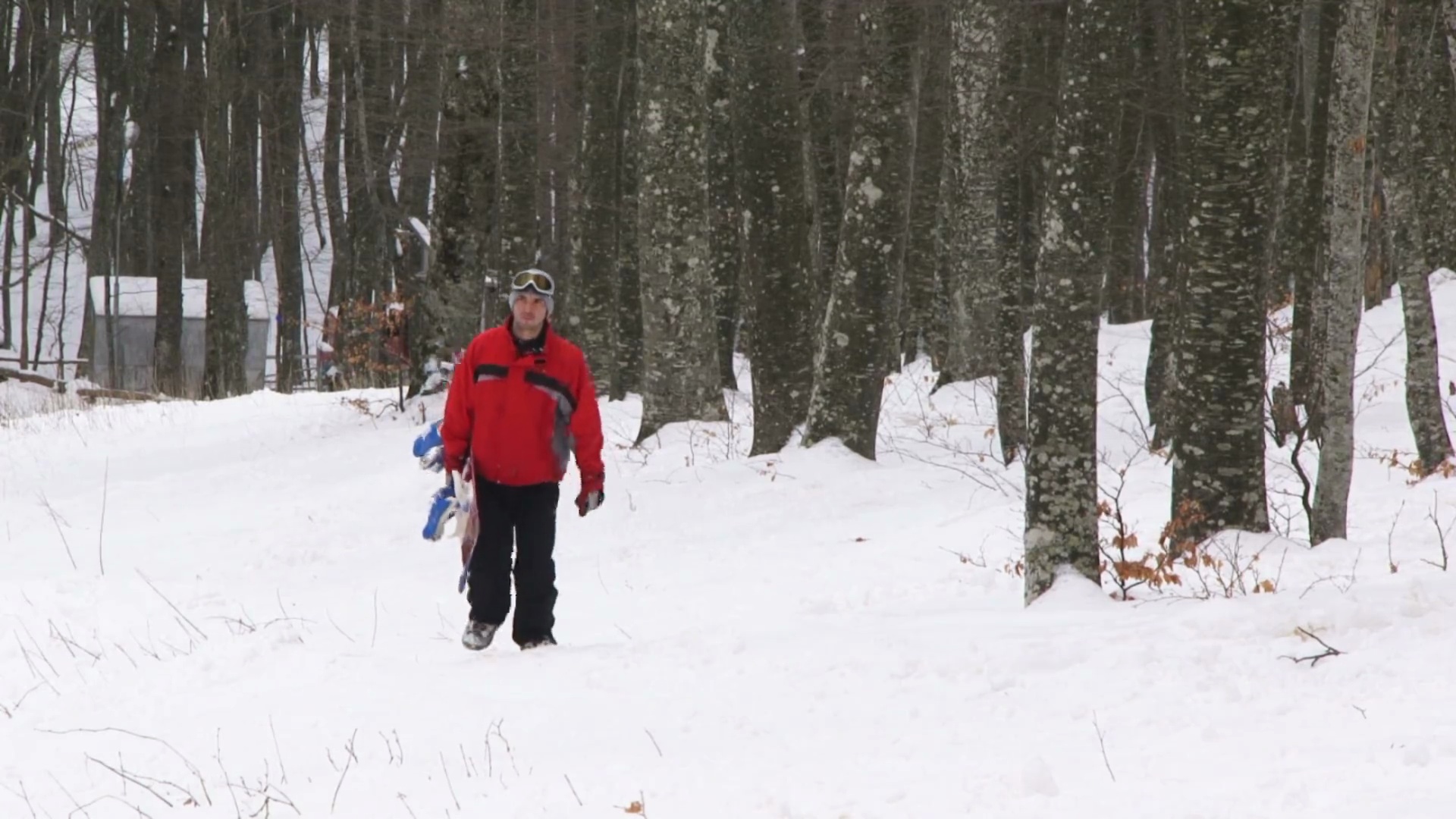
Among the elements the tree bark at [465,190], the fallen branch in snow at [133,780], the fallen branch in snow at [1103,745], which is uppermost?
the tree bark at [465,190]

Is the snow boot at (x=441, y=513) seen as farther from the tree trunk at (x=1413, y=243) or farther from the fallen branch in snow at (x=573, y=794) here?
the tree trunk at (x=1413, y=243)

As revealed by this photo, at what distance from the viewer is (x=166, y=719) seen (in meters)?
6.30

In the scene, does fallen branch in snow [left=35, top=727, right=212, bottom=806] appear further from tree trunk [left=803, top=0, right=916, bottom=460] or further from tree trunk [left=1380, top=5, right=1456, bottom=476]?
tree trunk [left=1380, top=5, right=1456, bottom=476]

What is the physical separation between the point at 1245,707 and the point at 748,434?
8.90m

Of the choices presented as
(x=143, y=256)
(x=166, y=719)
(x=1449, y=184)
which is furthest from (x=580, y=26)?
(x=143, y=256)

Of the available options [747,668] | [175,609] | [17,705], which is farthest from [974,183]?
[17,705]

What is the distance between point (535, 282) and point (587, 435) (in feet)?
2.77

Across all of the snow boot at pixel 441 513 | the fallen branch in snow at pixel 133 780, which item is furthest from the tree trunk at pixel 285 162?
the fallen branch in snow at pixel 133 780

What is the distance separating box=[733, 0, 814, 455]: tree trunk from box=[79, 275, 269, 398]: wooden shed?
2080 cm

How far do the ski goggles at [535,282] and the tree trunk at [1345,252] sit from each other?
178 inches

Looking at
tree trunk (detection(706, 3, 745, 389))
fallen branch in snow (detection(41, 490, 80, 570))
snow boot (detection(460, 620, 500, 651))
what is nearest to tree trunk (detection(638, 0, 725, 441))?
tree trunk (detection(706, 3, 745, 389))

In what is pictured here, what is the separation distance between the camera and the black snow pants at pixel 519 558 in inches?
283

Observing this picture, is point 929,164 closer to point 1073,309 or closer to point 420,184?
point 420,184

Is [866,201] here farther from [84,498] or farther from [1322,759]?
[84,498]
